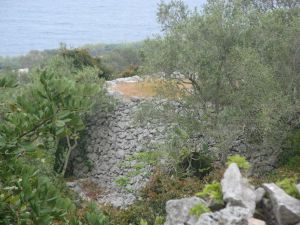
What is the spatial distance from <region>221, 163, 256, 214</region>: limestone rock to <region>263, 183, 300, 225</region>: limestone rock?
374 millimetres

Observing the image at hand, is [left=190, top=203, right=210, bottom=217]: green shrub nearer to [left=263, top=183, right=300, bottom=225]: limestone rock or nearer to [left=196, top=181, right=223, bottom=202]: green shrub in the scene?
[left=196, top=181, right=223, bottom=202]: green shrub

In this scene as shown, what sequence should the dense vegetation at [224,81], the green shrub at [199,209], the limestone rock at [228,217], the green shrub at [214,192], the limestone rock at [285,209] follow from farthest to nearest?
the dense vegetation at [224,81] < the green shrub at [214,192] < the green shrub at [199,209] < the limestone rock at [285,209] < the limestone rock at [228,217]

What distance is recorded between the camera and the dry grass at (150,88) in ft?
66.8

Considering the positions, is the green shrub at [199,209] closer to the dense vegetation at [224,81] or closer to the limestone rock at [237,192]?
the limestone rock at [237,192]

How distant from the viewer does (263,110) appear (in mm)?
17797

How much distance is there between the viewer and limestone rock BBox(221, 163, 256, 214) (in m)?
8.31

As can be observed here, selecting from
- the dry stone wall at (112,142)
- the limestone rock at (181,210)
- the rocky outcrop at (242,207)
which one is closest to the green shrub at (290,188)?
the rocky outcrop at (242,207)

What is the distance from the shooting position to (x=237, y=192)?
8484 millimetres

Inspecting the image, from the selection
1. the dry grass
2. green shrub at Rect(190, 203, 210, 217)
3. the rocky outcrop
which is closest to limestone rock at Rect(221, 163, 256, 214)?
the rocky outcrop

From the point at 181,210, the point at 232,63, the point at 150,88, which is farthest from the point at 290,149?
the point at 181,210

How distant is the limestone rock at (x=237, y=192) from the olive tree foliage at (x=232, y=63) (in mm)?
8969

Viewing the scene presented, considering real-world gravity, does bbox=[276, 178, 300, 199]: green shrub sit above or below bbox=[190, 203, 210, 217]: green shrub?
above

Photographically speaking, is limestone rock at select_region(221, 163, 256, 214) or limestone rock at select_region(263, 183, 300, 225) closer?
limestone rock at select_region(263, 183, 300, 225)

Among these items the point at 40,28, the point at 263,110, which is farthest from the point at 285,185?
the point at 40,28
